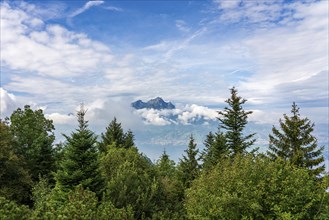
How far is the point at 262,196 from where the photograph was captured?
2373 cm

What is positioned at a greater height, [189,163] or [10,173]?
[189,163]

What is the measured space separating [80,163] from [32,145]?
812 inches

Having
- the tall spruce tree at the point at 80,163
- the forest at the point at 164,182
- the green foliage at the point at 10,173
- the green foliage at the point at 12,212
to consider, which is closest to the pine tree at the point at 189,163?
the forest at the point at 164,182

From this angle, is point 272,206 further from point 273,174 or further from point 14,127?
point 14,127

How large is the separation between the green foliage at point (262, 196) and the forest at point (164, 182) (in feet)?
0.22

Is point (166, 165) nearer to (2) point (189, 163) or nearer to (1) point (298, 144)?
(2) point (189, 163)

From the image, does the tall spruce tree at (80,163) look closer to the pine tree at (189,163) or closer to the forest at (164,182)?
the forest at (164,182)

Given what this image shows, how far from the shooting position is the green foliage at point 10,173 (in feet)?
121

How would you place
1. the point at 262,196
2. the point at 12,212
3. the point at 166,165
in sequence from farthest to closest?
the point at 166,165
the point at 262,196
the point at 12,212

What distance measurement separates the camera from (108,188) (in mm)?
31203

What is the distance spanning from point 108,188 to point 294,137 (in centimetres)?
1911

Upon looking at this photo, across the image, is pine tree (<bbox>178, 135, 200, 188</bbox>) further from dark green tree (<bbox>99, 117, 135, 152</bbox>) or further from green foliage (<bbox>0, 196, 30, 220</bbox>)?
green foliage (<bbox>0, 196, 30, 220</bbox>)

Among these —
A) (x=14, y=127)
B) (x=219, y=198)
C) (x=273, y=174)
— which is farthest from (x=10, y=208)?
(x=14, y=127)

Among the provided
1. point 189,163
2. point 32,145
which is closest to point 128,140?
point 189,163
